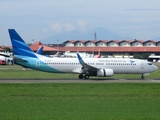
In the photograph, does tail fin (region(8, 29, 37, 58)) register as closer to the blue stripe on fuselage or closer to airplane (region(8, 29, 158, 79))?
airplane (region(8, 29, 158, 79))

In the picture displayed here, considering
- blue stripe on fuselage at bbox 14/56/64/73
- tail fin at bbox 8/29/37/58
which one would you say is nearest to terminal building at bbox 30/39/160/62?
blue stripe on fuselage at bbox 14/56/64/73

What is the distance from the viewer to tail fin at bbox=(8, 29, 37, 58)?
50.4 m

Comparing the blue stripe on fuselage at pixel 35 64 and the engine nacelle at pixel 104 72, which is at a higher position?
the blue stripe on fuselage at pixel 35 64

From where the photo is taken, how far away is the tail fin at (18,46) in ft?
165

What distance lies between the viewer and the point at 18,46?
50.6m

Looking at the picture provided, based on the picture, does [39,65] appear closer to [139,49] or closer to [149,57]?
[149,57]

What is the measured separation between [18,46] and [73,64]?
6845mm

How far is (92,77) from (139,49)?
98.5 metres
